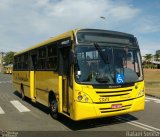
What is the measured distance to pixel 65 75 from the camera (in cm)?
1002

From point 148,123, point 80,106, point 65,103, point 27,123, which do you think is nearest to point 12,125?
point 27,123

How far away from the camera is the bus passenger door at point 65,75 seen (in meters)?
9.67

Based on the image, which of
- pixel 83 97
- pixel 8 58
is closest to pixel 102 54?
pixel 83 97

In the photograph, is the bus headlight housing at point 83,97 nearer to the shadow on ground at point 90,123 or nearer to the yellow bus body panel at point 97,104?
the yellow bus body panel at point 97,104

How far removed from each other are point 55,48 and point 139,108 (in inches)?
138

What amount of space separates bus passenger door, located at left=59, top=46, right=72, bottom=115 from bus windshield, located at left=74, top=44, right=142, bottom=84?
0.59 metres

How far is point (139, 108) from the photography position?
388 inches

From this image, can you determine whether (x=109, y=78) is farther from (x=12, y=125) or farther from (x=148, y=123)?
(x=12, y=125)

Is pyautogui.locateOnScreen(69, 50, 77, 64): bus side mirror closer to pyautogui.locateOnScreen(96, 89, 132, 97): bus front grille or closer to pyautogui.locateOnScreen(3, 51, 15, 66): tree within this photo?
pyautogui.locateOnScreen(96, 89, 132, 97): bus front grille

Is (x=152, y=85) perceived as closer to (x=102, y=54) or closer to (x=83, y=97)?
(x=102, y=54)

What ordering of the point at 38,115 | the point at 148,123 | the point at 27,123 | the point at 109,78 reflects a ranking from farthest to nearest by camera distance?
1. the point at 38,115
2. the point at 27,123
3. the point at 148,123
4. the point at 109,78

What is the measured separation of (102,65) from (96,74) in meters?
0.34

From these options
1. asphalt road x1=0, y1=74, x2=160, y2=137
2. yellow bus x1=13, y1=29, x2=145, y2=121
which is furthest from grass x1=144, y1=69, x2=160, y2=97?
yellow bus x1=13, y1=29, x2=145, y2=121

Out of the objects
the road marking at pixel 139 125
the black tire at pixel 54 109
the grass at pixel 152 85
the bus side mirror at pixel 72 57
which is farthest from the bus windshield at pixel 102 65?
the grass at pixel 152 85
